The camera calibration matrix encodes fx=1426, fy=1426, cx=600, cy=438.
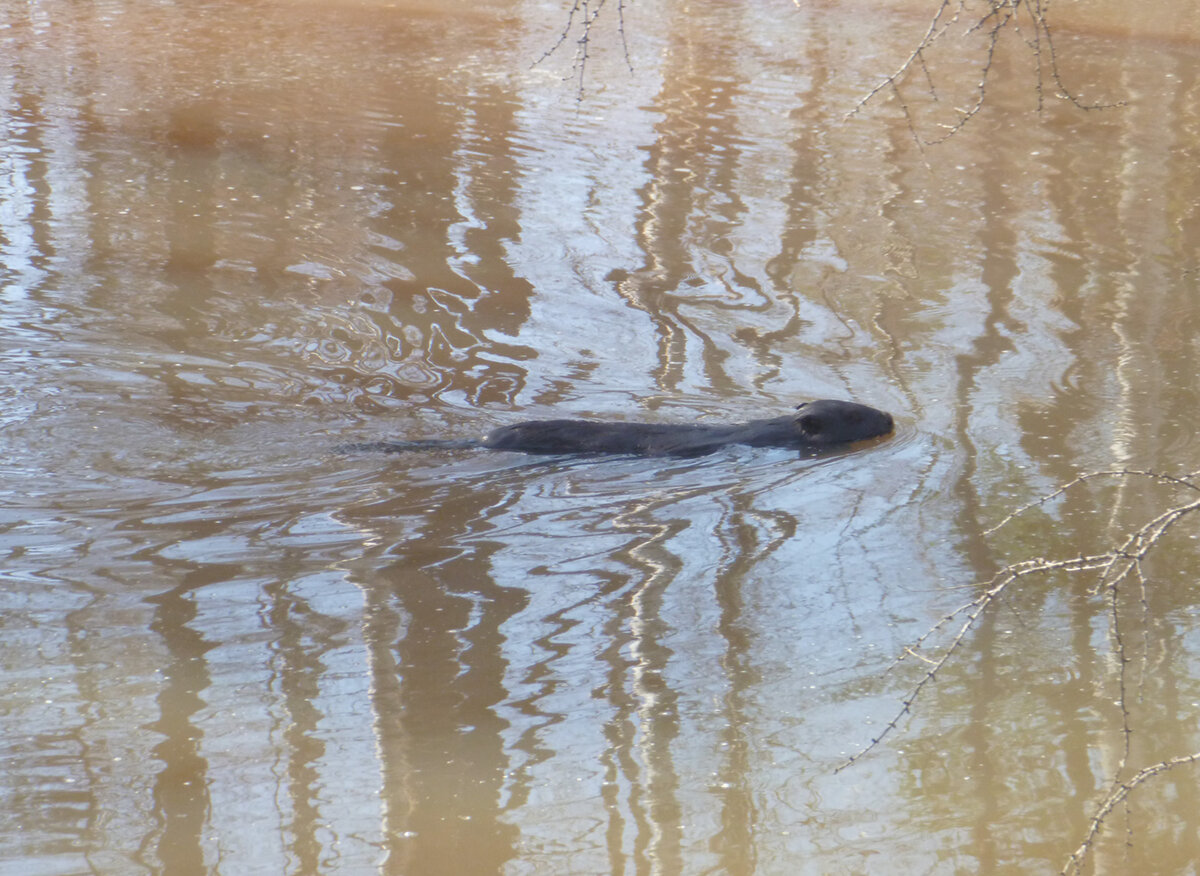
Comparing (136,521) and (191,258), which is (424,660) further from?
(191,258)

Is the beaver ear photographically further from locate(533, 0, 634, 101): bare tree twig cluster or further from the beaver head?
locate(533, 0, 634, 101): bare tree twig cluster

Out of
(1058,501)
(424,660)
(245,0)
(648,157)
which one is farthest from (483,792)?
(245,0)

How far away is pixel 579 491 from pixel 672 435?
2.34 ft

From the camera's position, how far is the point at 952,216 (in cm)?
1129

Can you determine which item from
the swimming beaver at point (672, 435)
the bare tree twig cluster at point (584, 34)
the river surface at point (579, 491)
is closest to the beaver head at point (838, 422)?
the swimming beaver at point (672, 435)

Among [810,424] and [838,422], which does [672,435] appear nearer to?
[810,424]

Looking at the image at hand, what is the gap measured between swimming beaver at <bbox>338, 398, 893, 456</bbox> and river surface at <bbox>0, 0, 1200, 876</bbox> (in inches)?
4.5

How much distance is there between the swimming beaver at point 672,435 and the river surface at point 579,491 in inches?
4.5

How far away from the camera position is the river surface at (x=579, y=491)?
399 centimetres

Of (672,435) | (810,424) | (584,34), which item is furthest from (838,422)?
(584,34)

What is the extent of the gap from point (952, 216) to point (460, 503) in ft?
20.8

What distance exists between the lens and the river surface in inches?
157

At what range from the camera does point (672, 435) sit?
698 centimetres

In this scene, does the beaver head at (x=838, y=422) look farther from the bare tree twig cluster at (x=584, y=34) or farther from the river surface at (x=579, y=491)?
the bare tree twig cluster at (x=584, y=34)
